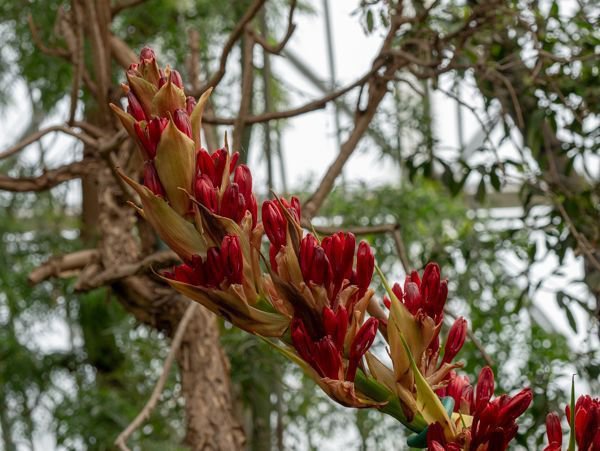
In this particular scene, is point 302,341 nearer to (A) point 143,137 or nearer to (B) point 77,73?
(A) point 143,137

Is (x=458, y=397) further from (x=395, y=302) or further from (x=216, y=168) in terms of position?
(x=216, y=168)

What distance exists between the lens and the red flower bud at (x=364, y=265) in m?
0.56

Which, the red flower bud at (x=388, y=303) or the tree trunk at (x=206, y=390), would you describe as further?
the tree trunk at (x=206, y=390)

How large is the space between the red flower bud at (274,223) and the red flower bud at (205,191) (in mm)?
31

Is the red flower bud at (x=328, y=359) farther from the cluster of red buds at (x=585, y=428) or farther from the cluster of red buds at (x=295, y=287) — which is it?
the cluster of red buds at (x=585, y=428)

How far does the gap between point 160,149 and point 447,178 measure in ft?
4.29

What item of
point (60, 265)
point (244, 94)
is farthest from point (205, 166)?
point (60, 265)

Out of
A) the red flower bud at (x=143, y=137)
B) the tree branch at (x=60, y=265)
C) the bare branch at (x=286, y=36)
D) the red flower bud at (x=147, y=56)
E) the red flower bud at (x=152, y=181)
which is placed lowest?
the red flower bud at (x=152, y=181)

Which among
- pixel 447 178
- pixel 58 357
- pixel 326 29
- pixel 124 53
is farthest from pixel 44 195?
pixel 447 178

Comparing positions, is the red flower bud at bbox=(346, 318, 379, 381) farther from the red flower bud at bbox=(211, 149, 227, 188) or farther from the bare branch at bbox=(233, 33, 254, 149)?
the bare branch at bbox=(233, 33, 254, 149)

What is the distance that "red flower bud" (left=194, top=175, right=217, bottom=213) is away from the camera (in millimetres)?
541

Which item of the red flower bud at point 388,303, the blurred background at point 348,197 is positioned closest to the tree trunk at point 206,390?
the blurred background at point 348,197

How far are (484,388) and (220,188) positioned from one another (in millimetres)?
187

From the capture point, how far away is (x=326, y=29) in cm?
463
